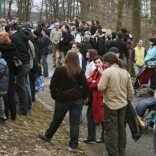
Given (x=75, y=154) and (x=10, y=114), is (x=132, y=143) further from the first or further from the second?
(x=10, y=114)

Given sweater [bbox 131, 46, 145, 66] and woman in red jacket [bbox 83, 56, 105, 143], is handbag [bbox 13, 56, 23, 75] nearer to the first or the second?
woman in red jacket [bbox 83, 56, 105, 143]

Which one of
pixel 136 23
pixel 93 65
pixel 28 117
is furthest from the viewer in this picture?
pixel 136 23

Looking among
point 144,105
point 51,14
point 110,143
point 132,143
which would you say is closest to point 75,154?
point 110,143

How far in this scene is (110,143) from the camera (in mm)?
6797

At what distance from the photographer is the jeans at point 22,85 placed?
844cm

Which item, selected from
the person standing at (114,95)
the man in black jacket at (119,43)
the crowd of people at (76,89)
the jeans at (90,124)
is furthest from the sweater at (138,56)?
the person standing at (114,95)

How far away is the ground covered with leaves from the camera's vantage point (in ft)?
21.5

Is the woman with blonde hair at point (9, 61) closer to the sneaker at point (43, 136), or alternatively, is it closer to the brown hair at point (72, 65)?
the sneaker at point (43, 136)

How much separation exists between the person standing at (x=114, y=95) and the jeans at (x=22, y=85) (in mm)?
2399

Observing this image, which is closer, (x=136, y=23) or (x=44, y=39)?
(x=44, y=39)

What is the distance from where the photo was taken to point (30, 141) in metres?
7.05

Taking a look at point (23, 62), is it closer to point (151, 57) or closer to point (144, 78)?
point (144, 78)

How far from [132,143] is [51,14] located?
45416mm

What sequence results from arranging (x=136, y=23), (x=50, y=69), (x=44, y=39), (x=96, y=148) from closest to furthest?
(x=96, y=148), (x=44, y=39), (x=136, y=23), (x=50, y=69)
